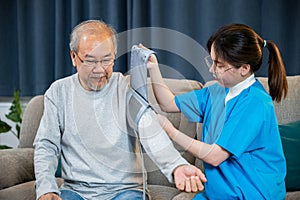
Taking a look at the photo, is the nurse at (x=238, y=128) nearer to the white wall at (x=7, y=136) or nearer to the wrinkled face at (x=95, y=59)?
the wrinkled face at (x=95, y=59)

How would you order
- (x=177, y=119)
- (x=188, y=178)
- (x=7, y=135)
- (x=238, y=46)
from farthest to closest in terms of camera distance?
1. (x=7, y=135)
2. (x=177, y=119)
3. (x=238, y=46)
4. (x=188, y=178)

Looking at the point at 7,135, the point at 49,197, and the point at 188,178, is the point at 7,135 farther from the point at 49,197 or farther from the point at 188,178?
the point at 188,178

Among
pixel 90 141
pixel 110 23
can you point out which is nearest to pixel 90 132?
pixel 90 141

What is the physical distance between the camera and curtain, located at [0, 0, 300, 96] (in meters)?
2.97

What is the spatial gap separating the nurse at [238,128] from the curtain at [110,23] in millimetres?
863

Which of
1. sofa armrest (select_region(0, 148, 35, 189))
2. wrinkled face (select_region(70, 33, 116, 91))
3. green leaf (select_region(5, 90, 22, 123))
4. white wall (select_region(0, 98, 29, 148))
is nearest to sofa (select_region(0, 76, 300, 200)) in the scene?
sofa armrest (select_region(0, 148, 35, 189))

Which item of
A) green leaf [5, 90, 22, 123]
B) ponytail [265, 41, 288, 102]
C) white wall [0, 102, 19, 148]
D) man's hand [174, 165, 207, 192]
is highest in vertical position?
ponytail [265, 41, 288, 102]

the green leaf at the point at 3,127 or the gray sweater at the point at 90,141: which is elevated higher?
the gray sweater at the point at 90,141

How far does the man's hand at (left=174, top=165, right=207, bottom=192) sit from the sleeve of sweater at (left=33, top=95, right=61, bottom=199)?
1.62 feet

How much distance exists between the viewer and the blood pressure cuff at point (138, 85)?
1.47 m

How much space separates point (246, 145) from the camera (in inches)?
66.2

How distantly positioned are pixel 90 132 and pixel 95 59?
27cm

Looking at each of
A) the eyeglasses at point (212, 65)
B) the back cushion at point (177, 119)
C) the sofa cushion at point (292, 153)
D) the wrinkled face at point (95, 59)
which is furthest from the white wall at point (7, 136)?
the eyeglasses at point (212, 65)

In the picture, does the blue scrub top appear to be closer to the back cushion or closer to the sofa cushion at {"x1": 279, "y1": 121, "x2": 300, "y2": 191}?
the back cushion
